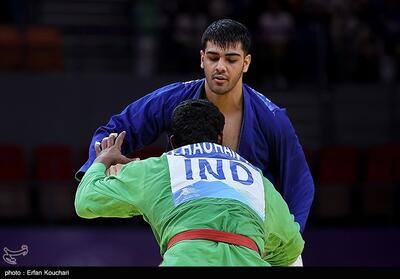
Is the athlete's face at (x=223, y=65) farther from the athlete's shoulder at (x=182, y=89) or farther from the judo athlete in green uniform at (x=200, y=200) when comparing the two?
the judo athlete in green uniform at (x=200, y=200)

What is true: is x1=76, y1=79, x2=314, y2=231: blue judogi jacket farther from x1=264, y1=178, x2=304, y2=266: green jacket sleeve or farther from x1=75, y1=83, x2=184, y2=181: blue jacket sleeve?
x1=264, y1=178, x2=304, y2=266: green jacket sleeve

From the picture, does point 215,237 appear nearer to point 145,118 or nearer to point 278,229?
point 278,229

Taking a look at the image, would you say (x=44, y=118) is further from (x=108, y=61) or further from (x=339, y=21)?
(x=339, y=21)

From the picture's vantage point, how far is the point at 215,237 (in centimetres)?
415

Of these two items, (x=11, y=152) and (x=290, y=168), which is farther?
(x=11, y=152)

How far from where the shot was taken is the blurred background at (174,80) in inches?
504

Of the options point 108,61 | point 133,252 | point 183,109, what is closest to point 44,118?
point 108,61

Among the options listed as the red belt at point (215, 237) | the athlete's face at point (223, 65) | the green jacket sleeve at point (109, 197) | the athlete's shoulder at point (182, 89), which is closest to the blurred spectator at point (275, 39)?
the athlete's shoulder at point (182, 89)

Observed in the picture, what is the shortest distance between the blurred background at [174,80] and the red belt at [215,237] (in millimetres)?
8420

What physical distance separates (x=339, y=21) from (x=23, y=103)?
4.86 m

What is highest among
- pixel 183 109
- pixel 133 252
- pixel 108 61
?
pixel 183 109

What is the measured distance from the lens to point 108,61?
1448 cm

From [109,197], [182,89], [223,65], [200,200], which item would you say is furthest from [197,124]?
[182,89]

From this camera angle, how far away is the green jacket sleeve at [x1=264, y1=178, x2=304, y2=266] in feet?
14.4
